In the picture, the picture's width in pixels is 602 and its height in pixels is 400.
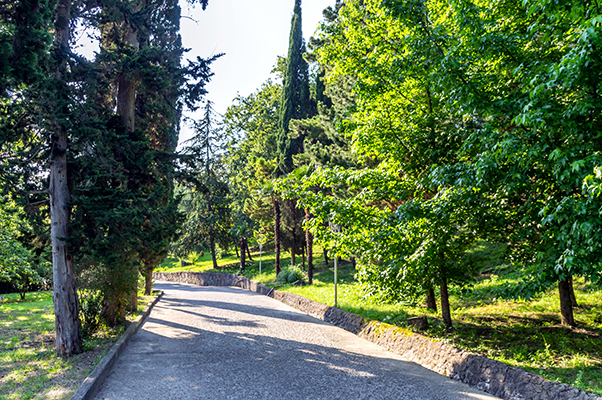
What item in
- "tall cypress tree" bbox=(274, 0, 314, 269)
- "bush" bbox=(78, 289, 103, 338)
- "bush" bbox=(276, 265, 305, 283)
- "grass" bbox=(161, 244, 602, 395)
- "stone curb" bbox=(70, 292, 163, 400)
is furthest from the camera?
"tall cypress tree" bbox=(274, 0, 314, 269)

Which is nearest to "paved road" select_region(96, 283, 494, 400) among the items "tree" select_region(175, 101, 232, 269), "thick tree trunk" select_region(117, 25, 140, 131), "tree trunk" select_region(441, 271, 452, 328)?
"tree trunk" select_region(441, 271, 452, 328)

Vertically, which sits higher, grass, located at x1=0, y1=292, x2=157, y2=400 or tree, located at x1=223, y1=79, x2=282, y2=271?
tree, located at x1=223, y1=79, x2=282, y2=271

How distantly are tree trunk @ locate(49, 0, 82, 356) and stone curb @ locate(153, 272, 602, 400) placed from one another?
21.0ft

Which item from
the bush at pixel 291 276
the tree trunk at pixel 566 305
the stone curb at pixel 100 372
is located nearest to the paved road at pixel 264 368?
the stone curb at pixel 100 372

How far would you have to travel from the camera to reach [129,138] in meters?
10.1

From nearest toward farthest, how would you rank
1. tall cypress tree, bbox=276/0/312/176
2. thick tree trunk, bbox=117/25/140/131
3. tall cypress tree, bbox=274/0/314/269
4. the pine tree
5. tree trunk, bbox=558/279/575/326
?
the pine tree → tree trunk, bbox=558/279/575/326 → thick tree trunk, bbox=117/25/140/131 → tall cypress tree, bbox=274/0/314/269 → tall cypress tree, bbox=276/0/312/176

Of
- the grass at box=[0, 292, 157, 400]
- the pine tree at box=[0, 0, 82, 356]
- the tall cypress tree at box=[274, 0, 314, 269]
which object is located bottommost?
the grass at box=[0, 292, 157, 400]

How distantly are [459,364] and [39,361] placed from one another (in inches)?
295

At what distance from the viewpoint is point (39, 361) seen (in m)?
7.38

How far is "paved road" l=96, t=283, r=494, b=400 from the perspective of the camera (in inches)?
222

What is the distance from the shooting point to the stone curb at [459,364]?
4.79 m

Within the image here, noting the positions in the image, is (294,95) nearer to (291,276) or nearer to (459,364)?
(291,276)

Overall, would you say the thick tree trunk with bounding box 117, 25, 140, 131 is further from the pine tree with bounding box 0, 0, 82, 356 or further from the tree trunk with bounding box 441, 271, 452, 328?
the tree trunk with bounding box 441, 271, 452, 328

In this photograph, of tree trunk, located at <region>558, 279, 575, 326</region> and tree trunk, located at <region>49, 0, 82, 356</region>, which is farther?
tree trunk, located at <region>49, 0, 82, 356</region>
